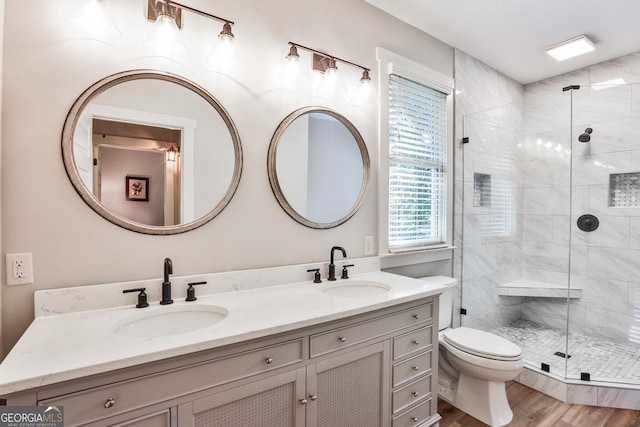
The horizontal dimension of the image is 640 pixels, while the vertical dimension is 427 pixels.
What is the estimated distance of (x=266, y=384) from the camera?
118 centimetres

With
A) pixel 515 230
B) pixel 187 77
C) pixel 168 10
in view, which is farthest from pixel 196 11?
pixel 515 230

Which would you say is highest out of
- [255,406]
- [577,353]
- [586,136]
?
[586,136]

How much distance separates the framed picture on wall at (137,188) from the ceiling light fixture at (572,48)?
10.8 ft

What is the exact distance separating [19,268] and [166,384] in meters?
0.74

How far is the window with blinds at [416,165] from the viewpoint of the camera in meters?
2.33

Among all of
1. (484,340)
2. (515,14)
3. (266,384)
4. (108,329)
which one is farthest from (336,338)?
(515,14)

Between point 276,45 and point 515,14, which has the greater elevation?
point 515,14

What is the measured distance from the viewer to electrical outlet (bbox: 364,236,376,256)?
7.10ft

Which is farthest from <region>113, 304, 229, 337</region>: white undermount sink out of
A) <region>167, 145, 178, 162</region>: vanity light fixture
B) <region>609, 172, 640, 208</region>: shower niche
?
<region>609, 172, 640, 208</region>: shower niche

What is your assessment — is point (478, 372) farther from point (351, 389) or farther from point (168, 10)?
point (168, 10)

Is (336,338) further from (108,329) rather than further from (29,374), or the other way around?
(29,374)

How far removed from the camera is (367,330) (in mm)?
1488

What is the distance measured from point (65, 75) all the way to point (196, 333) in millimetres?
1132

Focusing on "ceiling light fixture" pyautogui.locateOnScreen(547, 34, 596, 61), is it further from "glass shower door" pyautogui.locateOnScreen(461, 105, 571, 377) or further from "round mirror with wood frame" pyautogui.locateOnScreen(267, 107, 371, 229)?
"round mirror with wood frame" pyautogui.locateOnScreen(267, 107, 371, 229)
